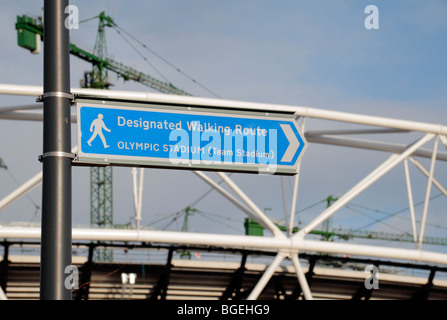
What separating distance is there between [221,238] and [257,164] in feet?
44.1

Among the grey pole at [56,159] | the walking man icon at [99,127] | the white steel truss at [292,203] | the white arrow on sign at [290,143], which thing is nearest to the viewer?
the grey pole at [56,159]

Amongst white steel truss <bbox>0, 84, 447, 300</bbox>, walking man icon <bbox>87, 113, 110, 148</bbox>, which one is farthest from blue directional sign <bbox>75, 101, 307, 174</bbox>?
white steel truss <bbox>0, 84, 447, 300</bbox>

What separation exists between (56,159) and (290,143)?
3479 millimetres

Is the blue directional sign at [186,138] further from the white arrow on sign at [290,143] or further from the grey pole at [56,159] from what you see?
the grey pole at [56,159]

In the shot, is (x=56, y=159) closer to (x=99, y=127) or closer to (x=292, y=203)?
(x=99, y=127)

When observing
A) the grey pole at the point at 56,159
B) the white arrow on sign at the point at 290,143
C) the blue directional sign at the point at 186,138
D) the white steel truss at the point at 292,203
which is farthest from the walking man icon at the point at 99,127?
the white steel truss at the point at 292,203

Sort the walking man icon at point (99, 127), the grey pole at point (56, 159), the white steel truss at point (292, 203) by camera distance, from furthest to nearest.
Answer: the white steel truss at point (292, 203) → the walking man icon at point (99, 127) → the grey pole at point (56, 159)

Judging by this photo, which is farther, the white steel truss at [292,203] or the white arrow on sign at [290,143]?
the white steel truss at [292,203]

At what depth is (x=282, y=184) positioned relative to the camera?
2534 cm

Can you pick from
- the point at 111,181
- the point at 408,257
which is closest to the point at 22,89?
the point at 408,257

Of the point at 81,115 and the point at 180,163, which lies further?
the point at 180,163

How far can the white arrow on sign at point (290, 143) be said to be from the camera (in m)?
9.34

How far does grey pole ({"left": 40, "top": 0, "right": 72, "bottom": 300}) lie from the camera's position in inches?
271
